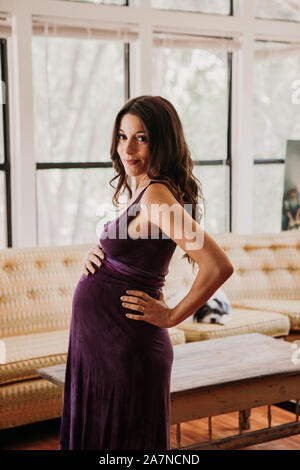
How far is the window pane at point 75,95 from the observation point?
4.38 m

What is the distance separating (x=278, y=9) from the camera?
5.28 meters

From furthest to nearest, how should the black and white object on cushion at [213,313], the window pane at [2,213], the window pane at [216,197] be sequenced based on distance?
the window pane at [216,197] < the window pane at [2,213] < the black and white object on cushion at [213,313]

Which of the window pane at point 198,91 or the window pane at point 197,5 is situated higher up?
the window pane at point 197,5

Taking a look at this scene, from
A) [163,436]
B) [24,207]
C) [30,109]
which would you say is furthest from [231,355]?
[30,109]

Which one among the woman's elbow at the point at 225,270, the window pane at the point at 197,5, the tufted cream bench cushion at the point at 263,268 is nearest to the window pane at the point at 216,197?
the tufted cream bench cushion at the point at 263,268

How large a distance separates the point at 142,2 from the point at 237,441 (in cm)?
313

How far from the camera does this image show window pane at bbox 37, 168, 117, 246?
4.45m

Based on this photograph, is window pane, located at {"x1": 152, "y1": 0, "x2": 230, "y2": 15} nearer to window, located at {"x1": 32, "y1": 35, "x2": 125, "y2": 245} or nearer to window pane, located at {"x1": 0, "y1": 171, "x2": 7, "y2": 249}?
window, located at {"x1": 32, "y1": 35, "x2": 125, "y2": 245}

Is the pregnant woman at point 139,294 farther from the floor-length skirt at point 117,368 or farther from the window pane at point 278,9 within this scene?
the window pane at point 278,9

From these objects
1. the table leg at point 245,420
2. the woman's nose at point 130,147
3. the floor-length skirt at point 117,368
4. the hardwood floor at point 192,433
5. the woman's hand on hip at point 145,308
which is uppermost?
the woman's nose at point 130,147

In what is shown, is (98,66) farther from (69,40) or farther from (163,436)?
(163,436)

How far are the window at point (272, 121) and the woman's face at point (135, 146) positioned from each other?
3.74m

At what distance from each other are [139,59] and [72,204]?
1.14 m

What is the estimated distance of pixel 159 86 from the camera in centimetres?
482
